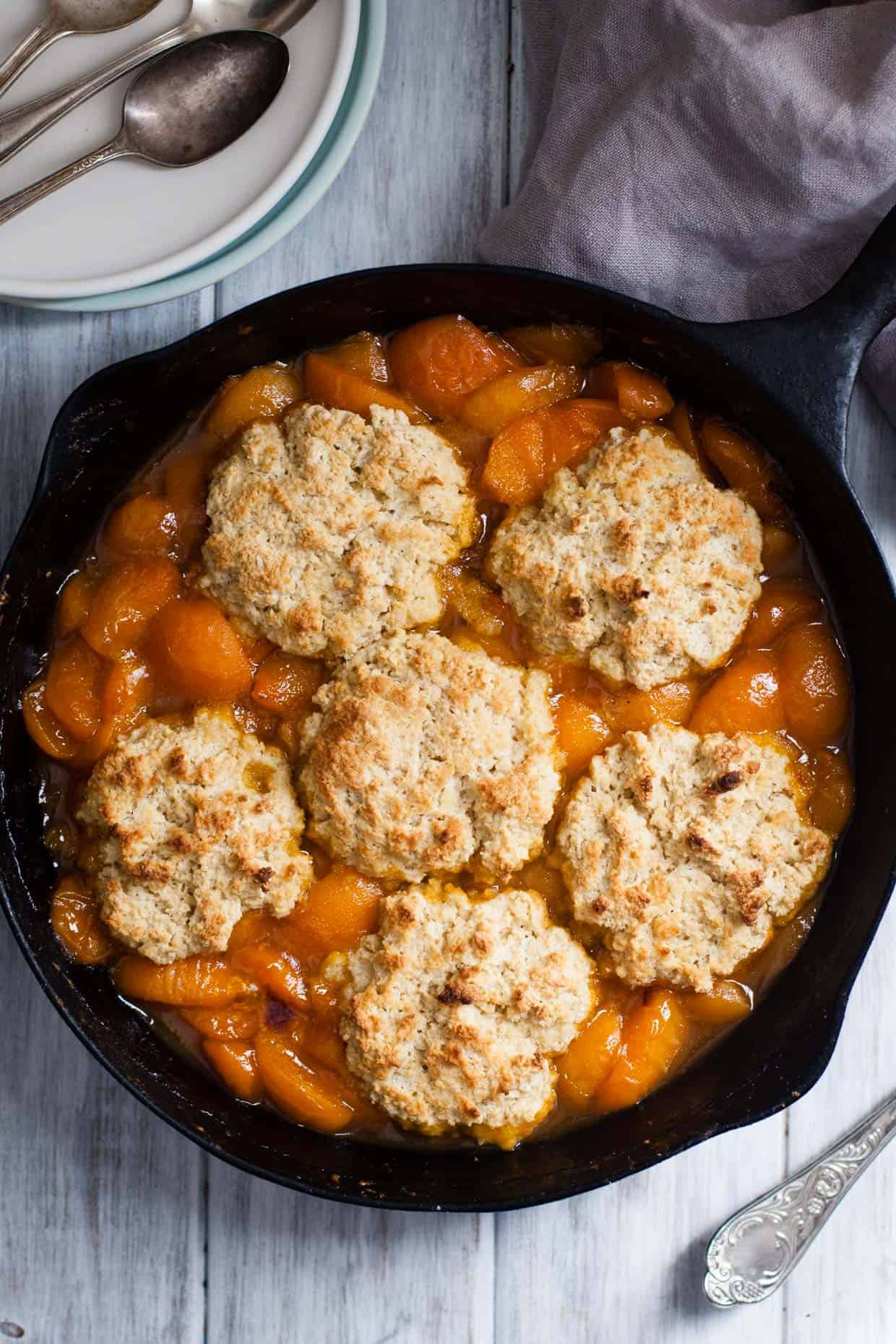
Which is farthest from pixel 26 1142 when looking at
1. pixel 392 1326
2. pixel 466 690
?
pixel 466 690

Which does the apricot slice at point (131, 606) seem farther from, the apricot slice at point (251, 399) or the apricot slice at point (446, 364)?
the apricot slice at point (446, 364)

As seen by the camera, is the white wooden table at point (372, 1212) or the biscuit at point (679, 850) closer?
the biscuit at point (679, 850)

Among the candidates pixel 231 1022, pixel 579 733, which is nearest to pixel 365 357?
pixel 579 733

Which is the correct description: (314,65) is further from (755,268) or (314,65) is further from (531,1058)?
(531,1058)

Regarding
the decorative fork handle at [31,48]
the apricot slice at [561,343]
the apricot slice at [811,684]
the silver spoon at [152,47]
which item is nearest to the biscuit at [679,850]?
the apricot slice at [811,684]

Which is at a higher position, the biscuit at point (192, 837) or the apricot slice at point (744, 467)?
the apricot slice at point (744, 467)

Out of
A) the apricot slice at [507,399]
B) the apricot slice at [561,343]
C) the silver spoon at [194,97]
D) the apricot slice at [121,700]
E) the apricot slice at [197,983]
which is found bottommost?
the apricot slice at [197,983]

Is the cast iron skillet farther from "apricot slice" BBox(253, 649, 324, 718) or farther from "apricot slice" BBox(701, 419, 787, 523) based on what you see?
"apricot slice" BBox(253, 649, 324, 718)
